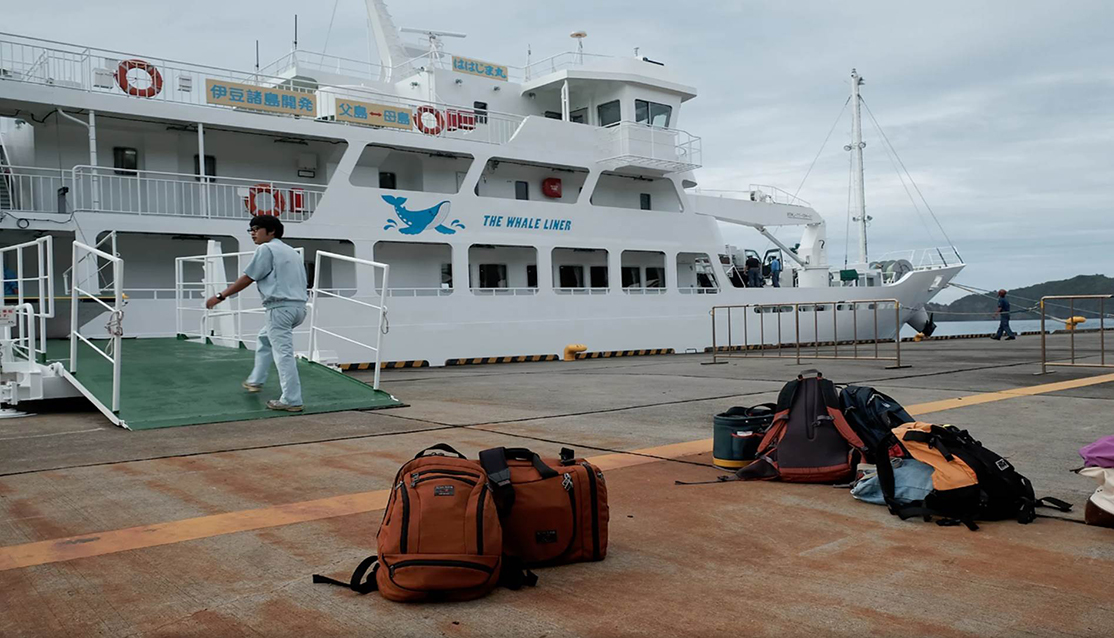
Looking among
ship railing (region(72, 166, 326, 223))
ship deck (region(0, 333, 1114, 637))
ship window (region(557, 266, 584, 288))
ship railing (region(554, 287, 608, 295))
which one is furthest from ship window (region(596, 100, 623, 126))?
ship deck (region(0, 333, 1114, 637))

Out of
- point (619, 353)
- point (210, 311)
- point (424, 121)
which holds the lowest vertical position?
point (619, 353)

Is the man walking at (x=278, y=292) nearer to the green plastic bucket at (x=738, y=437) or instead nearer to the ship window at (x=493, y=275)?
the green plastic bucket at (x=738, y=437)

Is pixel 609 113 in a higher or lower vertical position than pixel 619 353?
higher

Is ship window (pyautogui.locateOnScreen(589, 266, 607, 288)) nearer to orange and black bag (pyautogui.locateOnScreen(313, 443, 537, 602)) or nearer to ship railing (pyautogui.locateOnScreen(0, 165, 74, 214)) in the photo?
ship railing (pyautogui.locateOnScreen(0, 165, 74, 214))

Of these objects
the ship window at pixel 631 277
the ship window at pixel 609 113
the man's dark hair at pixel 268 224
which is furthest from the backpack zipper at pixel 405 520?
the ship window at pixel 631 277

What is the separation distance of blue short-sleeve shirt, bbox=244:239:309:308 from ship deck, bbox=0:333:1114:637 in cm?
112

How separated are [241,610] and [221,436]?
153 inches

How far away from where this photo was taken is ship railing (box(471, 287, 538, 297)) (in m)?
16.8

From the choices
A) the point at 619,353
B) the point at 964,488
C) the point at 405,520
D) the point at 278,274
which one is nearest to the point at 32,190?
the point at 278,274

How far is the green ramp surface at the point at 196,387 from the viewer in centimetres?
691

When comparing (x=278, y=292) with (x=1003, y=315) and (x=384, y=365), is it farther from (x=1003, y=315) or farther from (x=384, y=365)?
(x=1003, y=315)

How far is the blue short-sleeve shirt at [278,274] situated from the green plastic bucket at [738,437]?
3.97 metres

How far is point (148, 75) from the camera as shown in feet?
43.3

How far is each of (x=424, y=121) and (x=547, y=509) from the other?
14257 mm
